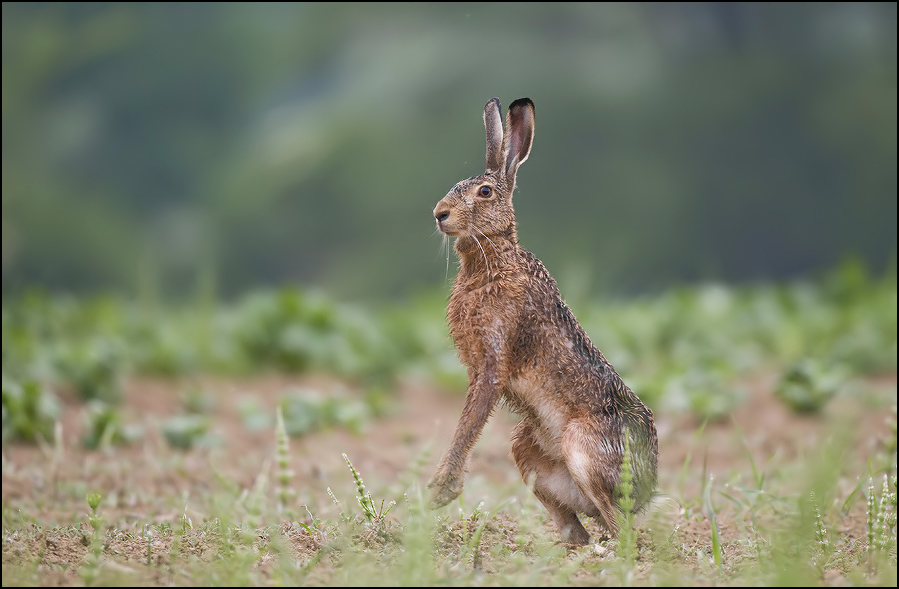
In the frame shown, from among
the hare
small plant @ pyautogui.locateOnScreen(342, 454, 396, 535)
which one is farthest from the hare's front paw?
small plant @ pyautogui.locateOnScreen(342, 454, 396, 535)

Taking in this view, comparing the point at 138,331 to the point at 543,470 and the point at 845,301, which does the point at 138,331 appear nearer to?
the point at 543,470

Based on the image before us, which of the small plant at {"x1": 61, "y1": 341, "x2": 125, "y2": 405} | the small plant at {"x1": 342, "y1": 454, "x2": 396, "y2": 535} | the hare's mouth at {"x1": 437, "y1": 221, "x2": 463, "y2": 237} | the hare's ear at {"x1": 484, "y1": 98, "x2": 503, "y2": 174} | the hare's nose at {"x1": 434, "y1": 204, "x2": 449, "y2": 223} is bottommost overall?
the small plant at {"x1": 61, "y1": 341, "x2": 125, "y2": 405}

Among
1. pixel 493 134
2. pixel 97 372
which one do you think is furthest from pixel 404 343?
pixel 493 134

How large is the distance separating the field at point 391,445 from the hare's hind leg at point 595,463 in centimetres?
14

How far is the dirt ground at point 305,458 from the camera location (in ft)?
12.3

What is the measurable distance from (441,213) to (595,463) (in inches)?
38.4

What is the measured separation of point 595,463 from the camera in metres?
3.07

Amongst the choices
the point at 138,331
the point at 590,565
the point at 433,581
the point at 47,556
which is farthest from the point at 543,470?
the point at 138,331

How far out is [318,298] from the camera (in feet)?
24.1

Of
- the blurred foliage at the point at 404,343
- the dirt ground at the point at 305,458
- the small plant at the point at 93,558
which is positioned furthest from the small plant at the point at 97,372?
the small plant at the point at 93,558

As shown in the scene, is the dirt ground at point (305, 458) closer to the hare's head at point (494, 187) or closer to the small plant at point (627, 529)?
the small plant at point (627, 529)

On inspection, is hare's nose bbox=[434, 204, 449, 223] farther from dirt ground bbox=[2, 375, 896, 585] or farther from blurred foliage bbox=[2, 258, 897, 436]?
blurred foliage bbox=[2, 258, 897, 436]

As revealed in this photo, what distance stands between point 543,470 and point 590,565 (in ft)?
1.69

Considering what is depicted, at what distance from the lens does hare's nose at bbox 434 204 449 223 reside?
323cm
